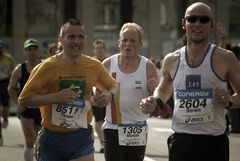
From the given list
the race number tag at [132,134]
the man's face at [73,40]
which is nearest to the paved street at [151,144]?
Answer: the race number tag at [132,134]

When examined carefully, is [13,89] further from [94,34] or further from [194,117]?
[94,34]

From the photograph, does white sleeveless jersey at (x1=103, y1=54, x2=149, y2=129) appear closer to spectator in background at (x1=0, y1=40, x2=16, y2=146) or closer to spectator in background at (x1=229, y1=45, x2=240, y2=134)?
spectator in background at (x1=229, y1=45, x2=240, y2=134)

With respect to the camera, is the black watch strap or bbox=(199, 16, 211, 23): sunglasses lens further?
the black watch strap

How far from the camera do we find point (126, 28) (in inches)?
294

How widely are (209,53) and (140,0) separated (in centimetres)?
2866

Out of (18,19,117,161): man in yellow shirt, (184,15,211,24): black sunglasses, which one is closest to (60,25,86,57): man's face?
Result: (18,19,117,161): man in yellow shirt

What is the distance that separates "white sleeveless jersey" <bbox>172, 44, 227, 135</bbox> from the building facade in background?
27154 millimetres

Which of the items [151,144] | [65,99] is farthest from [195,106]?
[151,144]

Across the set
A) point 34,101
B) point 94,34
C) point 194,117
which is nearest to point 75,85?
point 34,101

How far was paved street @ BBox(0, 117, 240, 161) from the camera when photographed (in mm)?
11227

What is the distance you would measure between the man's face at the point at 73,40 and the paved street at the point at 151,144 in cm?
481

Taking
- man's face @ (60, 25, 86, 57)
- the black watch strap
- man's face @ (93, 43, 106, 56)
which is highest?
man's face @ (60, 25, 86, 57)

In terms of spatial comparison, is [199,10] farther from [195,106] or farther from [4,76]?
[4,76]

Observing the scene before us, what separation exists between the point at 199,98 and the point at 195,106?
72 millimetres
